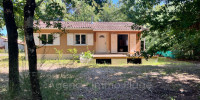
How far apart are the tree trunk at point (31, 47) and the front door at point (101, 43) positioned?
38.0 feet

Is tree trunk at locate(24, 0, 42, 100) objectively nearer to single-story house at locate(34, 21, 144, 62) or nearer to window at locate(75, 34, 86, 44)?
single-story house at locate(34, 21, 144, 62)

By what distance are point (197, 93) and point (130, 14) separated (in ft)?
9.95

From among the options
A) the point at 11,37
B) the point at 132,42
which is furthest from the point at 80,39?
the point at 11,37

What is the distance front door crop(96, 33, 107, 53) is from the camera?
14.1m

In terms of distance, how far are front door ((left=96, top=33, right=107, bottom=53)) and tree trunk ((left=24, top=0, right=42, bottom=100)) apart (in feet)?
38.0

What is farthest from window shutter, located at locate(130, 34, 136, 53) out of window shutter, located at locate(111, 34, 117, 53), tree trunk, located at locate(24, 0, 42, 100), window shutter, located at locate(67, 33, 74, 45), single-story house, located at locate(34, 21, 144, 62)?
tree trunk, located at locate(24, 0, 42, 100)

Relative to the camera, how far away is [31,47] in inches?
97.1

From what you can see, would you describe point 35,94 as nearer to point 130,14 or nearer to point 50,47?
point 130,14

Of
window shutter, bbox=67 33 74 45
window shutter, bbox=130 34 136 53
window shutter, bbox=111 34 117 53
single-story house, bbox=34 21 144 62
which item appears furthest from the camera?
window shutter, bbox=130 34 136 53

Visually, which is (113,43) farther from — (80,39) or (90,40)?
(80,39)

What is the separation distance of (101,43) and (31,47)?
462 inches

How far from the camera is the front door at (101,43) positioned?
14.1m

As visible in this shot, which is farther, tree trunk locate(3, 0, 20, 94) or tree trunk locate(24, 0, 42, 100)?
tree trunk locate(3, 0, 20, 94)

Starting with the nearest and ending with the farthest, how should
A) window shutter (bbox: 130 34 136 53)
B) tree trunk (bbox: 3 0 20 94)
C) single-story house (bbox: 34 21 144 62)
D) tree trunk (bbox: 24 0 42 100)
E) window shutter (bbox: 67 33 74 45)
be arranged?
tree trunk (bbox: 24 0 42 100) < tree trunk (bbox: 3 0 20 94) < single-story house (bbox: 34 21 144 62) < window shutter (bbox: 67 33 74 45) < window shutter (bbox: 130 34 136 53)
